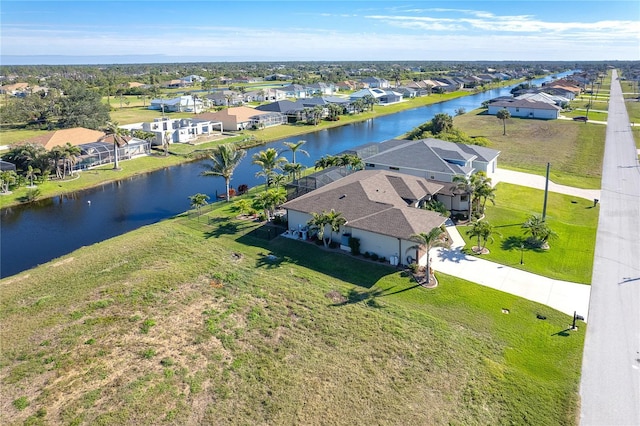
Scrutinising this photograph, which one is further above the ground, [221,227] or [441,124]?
[441,124]

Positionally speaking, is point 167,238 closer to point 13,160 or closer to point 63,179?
point 63,179

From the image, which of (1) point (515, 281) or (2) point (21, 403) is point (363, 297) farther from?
(2) point (21, 403)

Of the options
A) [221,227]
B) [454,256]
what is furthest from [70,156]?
[454,256]

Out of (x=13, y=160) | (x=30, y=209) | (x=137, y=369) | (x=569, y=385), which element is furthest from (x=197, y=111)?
(x=569, y=385)

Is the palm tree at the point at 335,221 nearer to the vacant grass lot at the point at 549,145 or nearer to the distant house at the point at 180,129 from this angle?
the vacant grass lot at the point at 549,145

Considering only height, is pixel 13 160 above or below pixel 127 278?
above

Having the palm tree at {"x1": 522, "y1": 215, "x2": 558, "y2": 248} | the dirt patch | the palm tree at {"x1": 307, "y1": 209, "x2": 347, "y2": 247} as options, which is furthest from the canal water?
the palm tree at {"x1": 522, "y1": 215, "x2": 558, "y2": 248}

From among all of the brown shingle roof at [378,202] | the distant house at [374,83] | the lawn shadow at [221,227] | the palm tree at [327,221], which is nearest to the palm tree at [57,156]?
the lawn shadow at [221,227]
